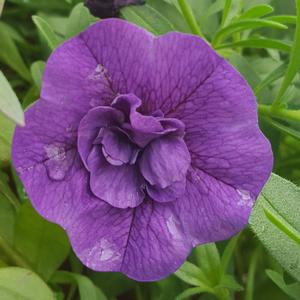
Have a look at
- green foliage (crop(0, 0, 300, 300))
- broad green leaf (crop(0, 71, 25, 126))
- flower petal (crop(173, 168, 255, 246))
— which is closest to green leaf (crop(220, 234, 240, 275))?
green foliage (crop(0, 0, 300, 300))

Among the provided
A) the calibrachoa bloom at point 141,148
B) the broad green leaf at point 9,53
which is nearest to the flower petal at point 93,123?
the calibrachoa bloom at point 141,148

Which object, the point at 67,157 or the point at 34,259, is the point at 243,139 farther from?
the point at 34,259

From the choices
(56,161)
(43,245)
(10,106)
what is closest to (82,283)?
(43,245)

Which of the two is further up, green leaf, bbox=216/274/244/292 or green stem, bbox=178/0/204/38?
green stem, bbox=178/0/204/38

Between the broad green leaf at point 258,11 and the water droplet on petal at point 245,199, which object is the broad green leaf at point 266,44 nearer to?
the broad green leaf at point 258,11

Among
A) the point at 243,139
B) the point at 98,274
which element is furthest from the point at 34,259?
the point at 243,139

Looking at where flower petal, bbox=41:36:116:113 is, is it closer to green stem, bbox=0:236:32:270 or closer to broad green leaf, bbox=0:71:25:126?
broad green leaf, bbox=0:71:25:126
